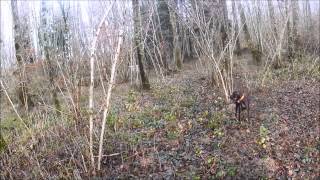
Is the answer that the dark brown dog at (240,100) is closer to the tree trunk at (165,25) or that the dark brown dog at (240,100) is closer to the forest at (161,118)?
the forest at (161,118)

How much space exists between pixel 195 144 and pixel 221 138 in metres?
0.61

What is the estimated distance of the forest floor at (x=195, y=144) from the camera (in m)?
7.44

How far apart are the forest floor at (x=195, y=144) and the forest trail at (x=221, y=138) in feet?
0.06

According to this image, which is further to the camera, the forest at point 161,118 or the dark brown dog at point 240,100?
the dark brown dog at point 240,100

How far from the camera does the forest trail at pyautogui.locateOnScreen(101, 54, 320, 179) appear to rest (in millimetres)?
7457

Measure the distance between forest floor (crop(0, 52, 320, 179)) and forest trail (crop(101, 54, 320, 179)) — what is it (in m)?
0.02

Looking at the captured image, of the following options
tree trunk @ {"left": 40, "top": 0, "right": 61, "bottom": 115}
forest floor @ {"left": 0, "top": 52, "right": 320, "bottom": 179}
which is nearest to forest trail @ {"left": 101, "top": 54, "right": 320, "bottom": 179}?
forest floor @ {"left": 0, "top": 52, "right": 320, "bottom": 179}

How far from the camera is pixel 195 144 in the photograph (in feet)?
27.9

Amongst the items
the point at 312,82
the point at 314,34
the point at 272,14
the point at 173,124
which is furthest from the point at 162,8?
the point at 173,124

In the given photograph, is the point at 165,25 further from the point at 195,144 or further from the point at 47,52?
the point at 195,144

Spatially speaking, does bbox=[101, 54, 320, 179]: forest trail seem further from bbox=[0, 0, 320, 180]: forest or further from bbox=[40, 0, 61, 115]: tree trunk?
bbox=[40, 0, 61, 115]: tree trunk

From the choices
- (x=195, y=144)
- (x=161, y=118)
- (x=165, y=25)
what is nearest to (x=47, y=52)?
(x=161, y=118)

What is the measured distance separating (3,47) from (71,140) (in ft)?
42.0

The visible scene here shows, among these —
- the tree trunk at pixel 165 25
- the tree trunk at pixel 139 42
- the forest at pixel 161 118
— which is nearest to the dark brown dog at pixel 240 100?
the forest at pixel 161 118
